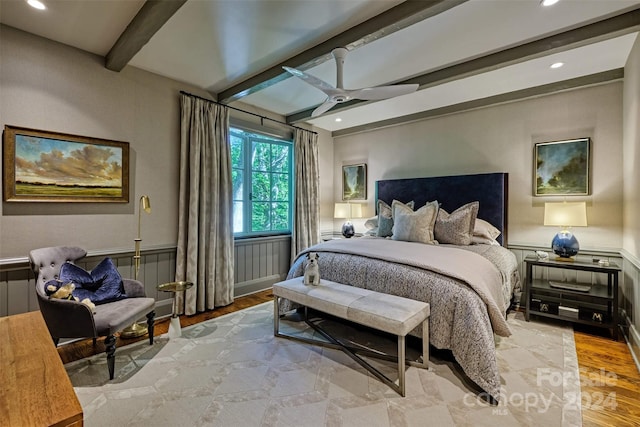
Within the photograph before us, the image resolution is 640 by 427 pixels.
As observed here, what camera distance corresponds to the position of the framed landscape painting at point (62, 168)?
247 centimetres

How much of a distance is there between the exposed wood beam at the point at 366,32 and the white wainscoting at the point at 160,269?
2.30 meters

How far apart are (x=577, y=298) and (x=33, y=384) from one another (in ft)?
14.0

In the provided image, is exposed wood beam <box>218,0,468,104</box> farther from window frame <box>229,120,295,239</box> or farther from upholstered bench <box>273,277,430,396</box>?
upholstered bench <box>273,277,430,396</box>

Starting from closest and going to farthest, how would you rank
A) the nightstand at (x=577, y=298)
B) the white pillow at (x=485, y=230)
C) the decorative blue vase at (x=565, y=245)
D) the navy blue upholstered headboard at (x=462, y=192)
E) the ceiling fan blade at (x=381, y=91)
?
the ceiling fan blade at (x=381, y=91) < the nightstand at (x=577, y=298) < the decorative blue vase at (x=565, y=245) < the white pillow at (x=485, y=230) < the navy blue upholstered headboard at (x=462, y=192)

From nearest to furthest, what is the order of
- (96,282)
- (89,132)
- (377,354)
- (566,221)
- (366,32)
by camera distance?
(366,32) < (377,354) < (96,282) < (89,132) < (566,221)

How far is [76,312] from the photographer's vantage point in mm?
2100

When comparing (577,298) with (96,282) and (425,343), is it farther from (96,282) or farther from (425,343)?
(96,282)

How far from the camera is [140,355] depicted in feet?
8.25

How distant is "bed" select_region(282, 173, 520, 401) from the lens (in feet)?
6.91

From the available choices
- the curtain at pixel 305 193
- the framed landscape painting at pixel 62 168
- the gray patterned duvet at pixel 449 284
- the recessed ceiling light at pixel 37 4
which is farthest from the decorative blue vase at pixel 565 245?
the recessed ceiling light at pixel 37 4

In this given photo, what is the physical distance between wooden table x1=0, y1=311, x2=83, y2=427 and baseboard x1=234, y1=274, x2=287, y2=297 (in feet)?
9.65

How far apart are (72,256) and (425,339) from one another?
3163 millimetres

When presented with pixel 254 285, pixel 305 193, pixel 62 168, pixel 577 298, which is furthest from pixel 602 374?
pixel 62 168

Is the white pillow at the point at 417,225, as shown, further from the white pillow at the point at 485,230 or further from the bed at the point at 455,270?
the white pillow at the point at 485,230
